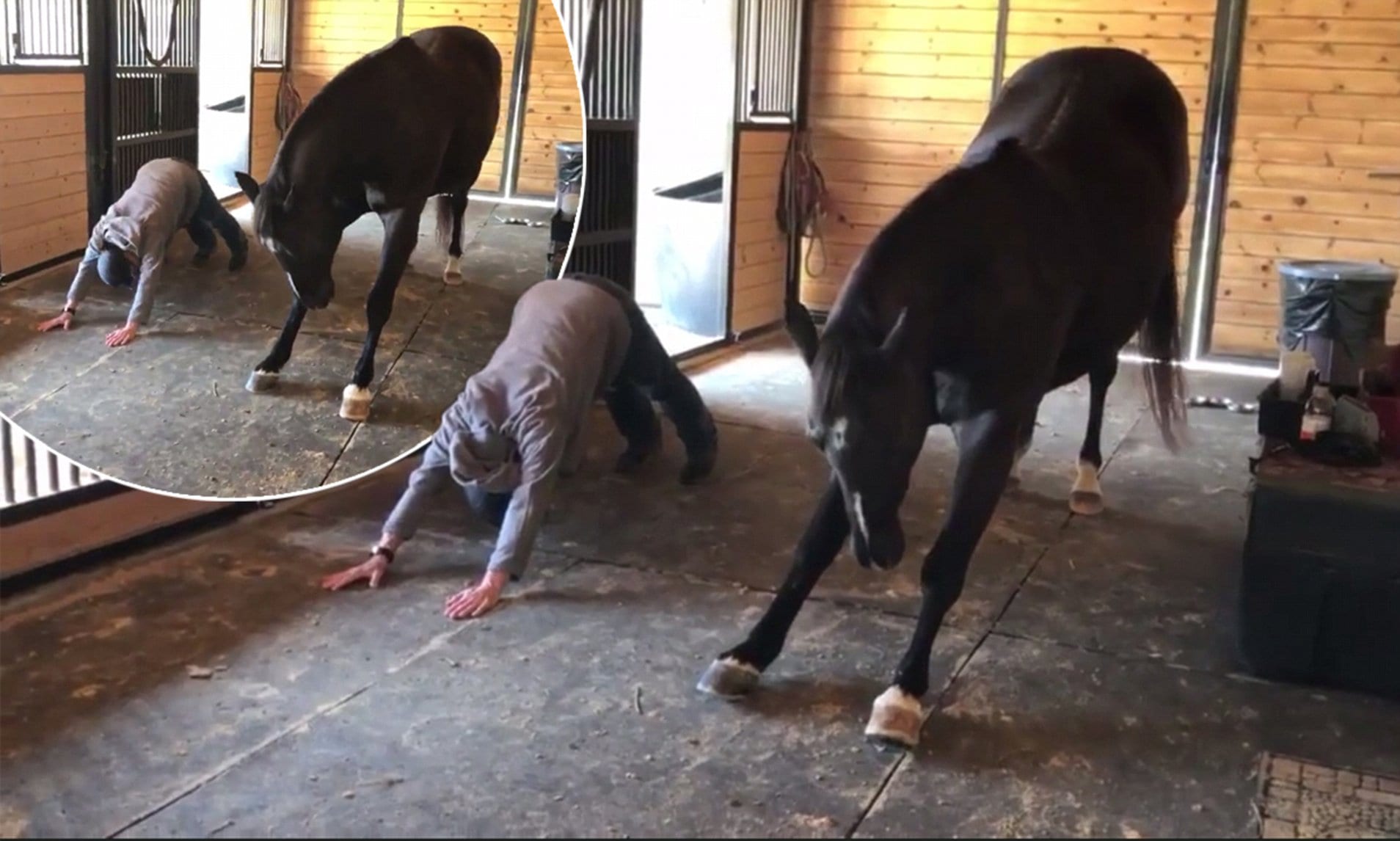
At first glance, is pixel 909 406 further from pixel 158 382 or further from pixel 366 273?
pixel 158 382

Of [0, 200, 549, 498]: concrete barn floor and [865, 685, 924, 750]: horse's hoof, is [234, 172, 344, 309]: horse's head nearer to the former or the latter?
[0, 200, 549, 498]: concrete barn floor

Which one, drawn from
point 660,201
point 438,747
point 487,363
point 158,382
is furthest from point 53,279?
point 660,201

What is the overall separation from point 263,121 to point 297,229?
200mm

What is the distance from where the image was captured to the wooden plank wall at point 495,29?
2449 mm

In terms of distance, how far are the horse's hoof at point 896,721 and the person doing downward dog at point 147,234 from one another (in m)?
1.43

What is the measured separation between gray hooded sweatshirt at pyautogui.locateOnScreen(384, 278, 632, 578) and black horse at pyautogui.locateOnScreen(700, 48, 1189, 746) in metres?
0.61

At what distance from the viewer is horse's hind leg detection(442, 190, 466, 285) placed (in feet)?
8.38

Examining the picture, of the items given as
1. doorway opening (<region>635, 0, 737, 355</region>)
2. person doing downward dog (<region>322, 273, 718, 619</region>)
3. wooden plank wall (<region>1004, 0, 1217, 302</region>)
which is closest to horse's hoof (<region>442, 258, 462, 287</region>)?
person doing downward dog (<region>322, 273, 718, 619</region>)

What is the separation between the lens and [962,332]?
222cm

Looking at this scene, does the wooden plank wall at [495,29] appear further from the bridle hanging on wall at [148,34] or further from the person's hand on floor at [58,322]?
the person's hand on floor at [58,322]

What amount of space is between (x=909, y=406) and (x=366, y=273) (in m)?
1.11

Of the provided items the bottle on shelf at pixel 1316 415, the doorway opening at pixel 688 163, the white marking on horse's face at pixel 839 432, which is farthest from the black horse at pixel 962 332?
the doorway opening at pixel 688 163

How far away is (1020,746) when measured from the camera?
2254 mm

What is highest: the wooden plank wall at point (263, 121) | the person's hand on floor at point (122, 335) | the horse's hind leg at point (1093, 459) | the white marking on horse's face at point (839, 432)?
the wooden plank wall at point (263, 121)
